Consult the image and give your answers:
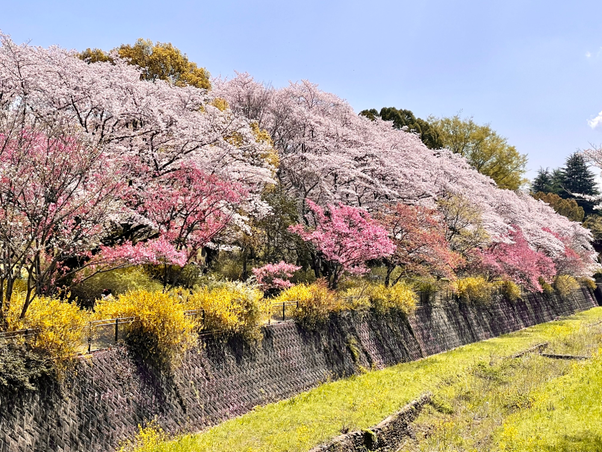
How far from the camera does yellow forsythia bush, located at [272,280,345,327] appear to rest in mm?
16469

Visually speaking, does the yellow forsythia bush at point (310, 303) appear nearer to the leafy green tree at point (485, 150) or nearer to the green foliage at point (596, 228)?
the leafy green tree at point (485, 150)

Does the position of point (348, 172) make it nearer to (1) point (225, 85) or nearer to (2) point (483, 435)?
(1) point (225, 85)

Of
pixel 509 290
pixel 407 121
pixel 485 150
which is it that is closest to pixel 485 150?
pixel 485 150

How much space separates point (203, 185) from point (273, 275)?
778cm

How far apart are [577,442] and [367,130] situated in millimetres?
23300

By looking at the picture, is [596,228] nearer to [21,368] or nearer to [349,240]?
[349,240]

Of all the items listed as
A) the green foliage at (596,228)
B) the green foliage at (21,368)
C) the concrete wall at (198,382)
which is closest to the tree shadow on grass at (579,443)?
the concrete wall at (198,382)

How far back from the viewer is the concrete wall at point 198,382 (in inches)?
337

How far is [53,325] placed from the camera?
8.78 meters

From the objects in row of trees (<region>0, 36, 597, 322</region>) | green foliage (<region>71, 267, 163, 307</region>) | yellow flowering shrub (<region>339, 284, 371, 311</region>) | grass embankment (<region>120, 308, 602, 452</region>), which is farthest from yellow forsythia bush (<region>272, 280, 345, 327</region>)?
green foliage (<region>71, 267, 163, 307</region>)

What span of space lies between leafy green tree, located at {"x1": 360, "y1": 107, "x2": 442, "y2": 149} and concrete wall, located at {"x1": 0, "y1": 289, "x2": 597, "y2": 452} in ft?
86.2

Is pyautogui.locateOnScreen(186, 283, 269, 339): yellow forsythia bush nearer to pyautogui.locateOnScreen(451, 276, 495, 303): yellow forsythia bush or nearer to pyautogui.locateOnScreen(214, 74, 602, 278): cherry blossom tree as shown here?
pyautogui.locateOnScreen(214, 74, 602, 278): cherry blossom tree

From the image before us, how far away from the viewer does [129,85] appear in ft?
55.2

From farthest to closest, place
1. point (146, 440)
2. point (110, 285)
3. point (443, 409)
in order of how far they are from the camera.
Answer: point (110, 285) → point (443, 409) → point (146, 440)
